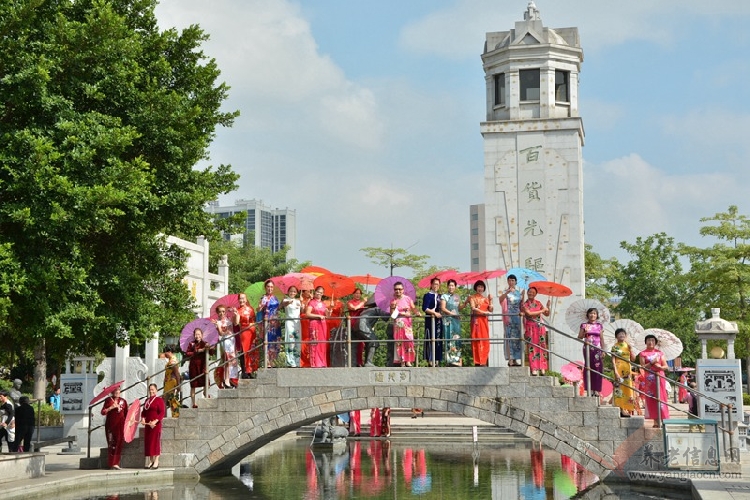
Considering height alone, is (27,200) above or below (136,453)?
above

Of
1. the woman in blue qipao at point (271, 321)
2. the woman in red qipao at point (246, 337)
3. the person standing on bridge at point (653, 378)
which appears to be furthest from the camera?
the woman in red qipao at point (246, 337)

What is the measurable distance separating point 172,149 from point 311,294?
3512 millimetres

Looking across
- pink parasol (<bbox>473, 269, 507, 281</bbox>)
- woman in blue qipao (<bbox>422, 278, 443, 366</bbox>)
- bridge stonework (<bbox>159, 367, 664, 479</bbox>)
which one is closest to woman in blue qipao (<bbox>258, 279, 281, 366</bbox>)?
bridge stonework (<bbox>159, 367, 664, 479</bbox>)

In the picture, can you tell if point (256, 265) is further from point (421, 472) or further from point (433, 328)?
point (433, 328)

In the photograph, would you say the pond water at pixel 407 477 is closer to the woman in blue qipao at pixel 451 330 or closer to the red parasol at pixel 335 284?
the woman in blue qipao at pixel 451 330

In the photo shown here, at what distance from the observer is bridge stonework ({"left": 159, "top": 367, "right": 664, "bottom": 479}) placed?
15711 mm

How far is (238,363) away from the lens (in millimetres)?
18078

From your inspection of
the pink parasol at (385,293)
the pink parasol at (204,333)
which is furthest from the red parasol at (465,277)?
the pink parasol at (204,333)

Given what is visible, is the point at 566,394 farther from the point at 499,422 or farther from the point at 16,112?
the point at 16,112

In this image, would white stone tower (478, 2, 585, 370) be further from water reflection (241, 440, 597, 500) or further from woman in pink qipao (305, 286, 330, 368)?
woman in pink qipao (305, 286, 330, 368)

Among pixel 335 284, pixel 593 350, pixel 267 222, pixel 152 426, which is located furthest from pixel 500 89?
pixel 267 222

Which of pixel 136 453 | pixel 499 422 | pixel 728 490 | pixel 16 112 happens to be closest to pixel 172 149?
pixel 16 112

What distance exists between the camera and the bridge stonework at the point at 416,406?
1571 centimetres

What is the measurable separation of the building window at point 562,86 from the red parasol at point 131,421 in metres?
24.3
